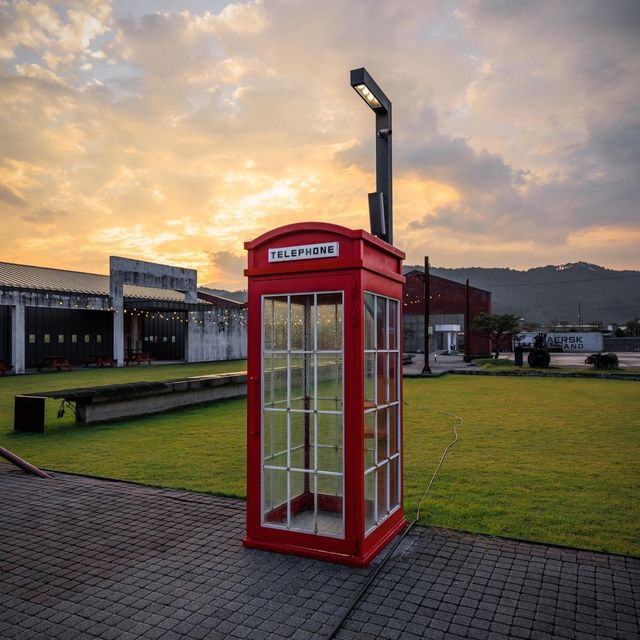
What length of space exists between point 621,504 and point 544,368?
23791 millimetres

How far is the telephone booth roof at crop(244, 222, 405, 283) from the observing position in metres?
4.59

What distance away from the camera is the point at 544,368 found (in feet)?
92.6

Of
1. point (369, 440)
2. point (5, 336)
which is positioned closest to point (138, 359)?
point (5, 336)

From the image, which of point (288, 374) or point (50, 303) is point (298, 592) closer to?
point (288, 374)

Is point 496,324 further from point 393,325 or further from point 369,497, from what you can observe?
point 369,497

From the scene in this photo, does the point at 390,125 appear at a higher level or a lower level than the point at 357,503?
higher

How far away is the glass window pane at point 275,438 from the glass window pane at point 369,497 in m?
0.82

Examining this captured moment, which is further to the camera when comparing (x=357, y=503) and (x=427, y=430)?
(x=427, y=430)

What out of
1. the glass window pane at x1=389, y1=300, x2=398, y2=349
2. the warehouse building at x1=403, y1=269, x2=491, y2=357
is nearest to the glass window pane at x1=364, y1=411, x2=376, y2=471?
the glass window pane at x1=389, y1=300, x2=398, y2=349

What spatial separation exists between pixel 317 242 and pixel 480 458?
5.34 metres

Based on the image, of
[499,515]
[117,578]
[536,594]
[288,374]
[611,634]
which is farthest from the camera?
[499,515]

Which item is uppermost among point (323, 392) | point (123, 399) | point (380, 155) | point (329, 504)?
point (380, 155)

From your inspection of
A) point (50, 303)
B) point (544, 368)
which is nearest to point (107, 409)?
point (50, 303)

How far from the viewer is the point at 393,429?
540cm
